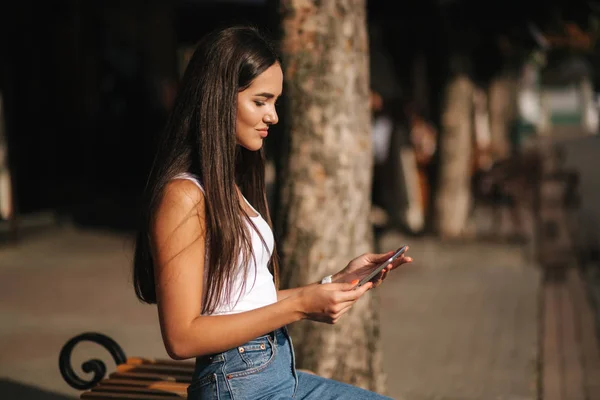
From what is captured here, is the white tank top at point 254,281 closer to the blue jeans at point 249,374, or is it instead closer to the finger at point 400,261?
the blue jeans at point 249,374

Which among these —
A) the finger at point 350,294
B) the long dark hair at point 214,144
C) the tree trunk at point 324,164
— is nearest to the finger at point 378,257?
the finger at point 350,294

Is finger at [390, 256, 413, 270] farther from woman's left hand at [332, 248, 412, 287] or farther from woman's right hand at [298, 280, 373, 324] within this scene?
woman's right hand at [298, 280, 373, 324]

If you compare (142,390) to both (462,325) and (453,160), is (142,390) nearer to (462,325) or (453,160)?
(462,325)

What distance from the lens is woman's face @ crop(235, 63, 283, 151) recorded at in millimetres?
2727

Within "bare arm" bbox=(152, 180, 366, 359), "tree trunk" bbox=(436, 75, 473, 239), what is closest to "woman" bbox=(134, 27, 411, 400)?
"bare arm" bbox=(152, 180, 366, 359)

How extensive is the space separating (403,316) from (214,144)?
18.2ft

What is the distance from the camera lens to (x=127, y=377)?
3.66m

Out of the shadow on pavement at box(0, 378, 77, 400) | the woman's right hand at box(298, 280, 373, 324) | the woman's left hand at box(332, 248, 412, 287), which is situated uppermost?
the woman's left hand at box(332, 248, 412, 287)

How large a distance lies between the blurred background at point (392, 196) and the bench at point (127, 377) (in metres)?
1.07

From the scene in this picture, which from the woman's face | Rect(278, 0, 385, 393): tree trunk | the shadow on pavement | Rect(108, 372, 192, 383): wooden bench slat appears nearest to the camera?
the woman's face

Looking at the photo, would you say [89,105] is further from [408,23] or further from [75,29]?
[408,23]

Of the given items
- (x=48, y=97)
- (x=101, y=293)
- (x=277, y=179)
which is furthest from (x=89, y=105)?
(x=277, y=179)

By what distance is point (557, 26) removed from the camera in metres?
11.7

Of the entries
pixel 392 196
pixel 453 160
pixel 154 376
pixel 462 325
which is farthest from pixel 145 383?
pixel 392 196
